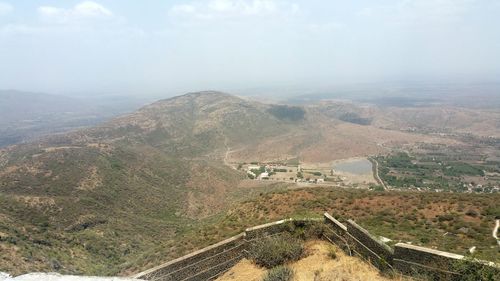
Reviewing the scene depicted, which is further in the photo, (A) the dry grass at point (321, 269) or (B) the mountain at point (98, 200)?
(B) the mountain at point (98, 200)

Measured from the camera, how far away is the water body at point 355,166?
83125 millimetres

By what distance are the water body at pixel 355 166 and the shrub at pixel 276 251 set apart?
72.0m

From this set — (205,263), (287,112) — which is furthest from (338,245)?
(287,112)

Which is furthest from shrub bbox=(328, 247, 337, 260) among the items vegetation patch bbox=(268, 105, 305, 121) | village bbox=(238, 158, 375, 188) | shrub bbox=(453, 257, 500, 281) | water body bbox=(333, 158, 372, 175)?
vegetation patch bbox=(268, 105, 305, 121)

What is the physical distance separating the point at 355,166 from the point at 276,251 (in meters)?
80.3

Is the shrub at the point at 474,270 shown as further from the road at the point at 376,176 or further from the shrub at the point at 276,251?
the road at the point at 376,176

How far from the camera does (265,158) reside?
94375 mm

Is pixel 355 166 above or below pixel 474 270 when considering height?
below

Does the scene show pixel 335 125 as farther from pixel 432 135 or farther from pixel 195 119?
pixel 195 119

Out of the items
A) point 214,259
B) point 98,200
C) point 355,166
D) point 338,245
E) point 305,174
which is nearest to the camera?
point 338,245

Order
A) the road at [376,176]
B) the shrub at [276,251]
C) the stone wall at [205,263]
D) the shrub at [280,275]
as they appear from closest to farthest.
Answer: the shrub at [280,275] < the shrub at [276,251] < the stone wall at [205,263] < the road at [376,176]

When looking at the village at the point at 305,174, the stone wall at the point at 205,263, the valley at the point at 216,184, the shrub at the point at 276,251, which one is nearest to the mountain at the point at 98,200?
the valley at the point at 216,184

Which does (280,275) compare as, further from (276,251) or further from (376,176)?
(376,176)

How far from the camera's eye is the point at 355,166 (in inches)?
3487
